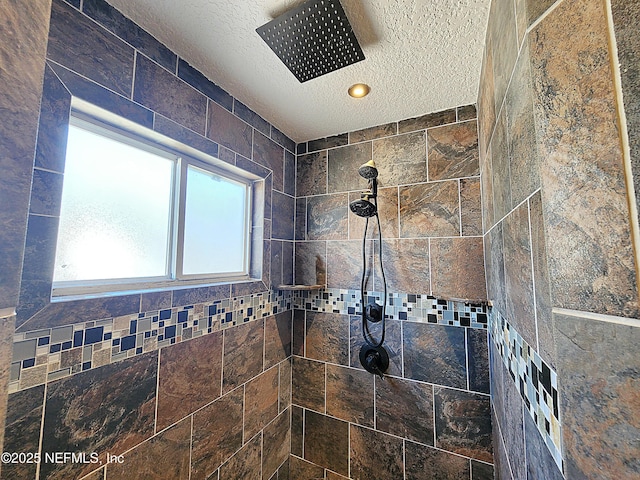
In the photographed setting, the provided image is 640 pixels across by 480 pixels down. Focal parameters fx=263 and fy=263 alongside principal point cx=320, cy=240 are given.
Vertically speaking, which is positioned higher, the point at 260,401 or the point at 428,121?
the point at 428,121

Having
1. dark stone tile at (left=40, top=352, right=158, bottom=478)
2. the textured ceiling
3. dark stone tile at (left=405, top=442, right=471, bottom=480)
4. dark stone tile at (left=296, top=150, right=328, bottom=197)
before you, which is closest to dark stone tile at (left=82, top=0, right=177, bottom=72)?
Answer: the textured ceiling

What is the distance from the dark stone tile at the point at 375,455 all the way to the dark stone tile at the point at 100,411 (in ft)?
3.81

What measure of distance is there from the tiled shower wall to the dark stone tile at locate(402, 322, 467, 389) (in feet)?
2.58

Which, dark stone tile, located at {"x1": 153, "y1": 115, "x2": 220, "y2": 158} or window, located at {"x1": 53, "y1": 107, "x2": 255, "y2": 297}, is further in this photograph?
dark stone tile, located at {"x1": 153, "y1": 115, "x2": 220, "y2": 158}

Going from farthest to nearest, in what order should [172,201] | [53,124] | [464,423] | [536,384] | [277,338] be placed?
[277,338] → [464,423] → [172,201] → [53,124] → [536,384]

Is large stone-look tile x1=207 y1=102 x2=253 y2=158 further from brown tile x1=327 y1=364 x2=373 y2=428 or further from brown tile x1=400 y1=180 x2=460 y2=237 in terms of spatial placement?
brown tile x1=327 y1=364 x2=373 y2=428

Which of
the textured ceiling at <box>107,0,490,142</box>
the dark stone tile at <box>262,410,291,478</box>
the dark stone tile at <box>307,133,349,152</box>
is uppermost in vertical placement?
the textured ceiling at <box>107,0,490,142</box>

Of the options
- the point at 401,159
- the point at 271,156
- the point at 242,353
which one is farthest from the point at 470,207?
the point at 242,353

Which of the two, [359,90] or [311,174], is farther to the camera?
[311,174]

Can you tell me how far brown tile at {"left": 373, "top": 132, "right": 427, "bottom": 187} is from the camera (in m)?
1.60

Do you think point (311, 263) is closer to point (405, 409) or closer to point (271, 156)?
point (271, 156)

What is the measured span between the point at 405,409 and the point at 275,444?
84 cm

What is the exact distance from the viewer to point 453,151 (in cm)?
152

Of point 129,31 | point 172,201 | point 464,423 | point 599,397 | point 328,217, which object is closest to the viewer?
point 599,397
